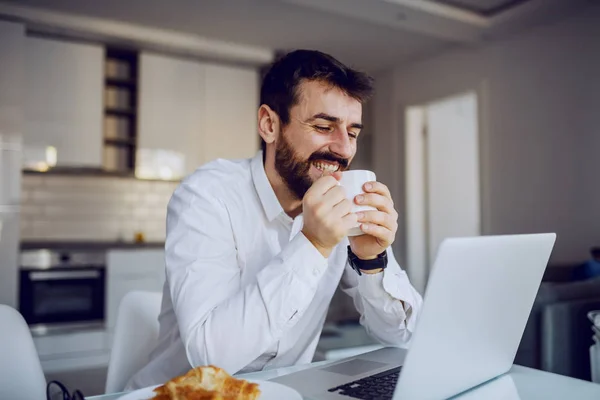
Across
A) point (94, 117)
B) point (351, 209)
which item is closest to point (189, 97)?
point (94, 117)

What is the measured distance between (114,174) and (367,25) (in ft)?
8.31

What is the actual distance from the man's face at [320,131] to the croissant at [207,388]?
25.5 inches

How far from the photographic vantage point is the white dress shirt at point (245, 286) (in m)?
0.92

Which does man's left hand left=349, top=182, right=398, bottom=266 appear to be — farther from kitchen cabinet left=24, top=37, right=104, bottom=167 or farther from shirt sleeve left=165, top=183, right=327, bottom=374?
kitchen cabinet left=24, top=37, right=104, bottom=167

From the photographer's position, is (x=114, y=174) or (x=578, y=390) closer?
(x=578, y=390)

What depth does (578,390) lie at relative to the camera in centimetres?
83

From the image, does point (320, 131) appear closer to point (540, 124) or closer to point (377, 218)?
point (377, 218)

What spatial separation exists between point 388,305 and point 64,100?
384cm

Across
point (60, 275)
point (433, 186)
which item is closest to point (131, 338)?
point (60, 275)

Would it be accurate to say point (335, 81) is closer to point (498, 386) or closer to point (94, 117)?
point (498, 386)

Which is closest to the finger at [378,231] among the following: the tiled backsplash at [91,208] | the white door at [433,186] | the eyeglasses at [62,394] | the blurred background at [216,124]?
the eyeglasses at [62,394]

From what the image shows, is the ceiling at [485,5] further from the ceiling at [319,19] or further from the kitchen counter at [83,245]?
the kitchen counter at [83,245]

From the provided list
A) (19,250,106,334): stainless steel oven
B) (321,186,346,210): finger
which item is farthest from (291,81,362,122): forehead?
(19,250,106,334): stainless steel oven

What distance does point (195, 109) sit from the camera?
4.79 meters
